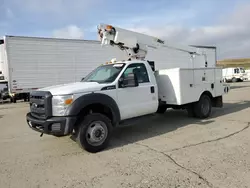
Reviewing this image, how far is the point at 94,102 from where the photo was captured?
5.55 metres

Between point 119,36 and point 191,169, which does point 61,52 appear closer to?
point 119,36

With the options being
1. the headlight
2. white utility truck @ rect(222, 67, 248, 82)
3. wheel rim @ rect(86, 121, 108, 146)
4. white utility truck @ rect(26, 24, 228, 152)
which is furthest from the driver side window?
white utility truck @ rect(222, 67, 248, 82)

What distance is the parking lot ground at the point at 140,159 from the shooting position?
13.1 ft

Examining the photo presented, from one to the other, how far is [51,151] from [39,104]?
3.62 feet

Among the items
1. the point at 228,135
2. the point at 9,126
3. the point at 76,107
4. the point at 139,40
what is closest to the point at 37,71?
the point at 9,126

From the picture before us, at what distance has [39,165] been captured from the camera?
4875 millimetres

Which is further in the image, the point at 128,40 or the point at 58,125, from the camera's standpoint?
the point at 128,40

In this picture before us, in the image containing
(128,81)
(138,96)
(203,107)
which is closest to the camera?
(128,81)

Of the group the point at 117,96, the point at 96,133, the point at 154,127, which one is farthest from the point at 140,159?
the point at 154,127

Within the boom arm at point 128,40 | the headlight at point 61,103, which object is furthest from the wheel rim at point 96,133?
the boom arm at point 128,40

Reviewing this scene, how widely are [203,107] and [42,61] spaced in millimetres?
10080

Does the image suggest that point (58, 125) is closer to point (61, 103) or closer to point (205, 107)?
point (61, 103)

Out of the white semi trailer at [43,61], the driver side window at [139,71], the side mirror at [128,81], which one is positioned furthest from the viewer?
the white semi trailer at [43,61]

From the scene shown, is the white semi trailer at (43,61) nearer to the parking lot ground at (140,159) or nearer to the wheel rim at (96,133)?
the parking lot ground at (140,159)
